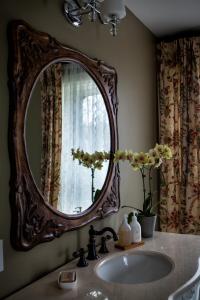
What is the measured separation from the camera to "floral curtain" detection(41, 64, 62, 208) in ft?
4.72

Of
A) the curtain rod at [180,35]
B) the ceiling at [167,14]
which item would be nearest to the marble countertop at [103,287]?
the ceiling at [167,14]

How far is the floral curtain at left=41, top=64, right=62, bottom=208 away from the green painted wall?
209mm

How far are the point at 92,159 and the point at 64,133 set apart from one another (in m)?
0.28

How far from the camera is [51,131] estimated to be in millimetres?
1483

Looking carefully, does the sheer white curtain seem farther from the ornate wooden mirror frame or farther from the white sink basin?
the white sink basin

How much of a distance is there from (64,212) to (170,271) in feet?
1.85

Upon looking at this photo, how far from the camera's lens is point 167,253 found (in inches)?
64.7

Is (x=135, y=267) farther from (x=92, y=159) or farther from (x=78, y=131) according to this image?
(x=78, y=131)

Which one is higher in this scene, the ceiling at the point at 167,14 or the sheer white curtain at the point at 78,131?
the ceiling at the point at 167,14

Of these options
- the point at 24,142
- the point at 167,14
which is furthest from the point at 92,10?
the point at 167,14

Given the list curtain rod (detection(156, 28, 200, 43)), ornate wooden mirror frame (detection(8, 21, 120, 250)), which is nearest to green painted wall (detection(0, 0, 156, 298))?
ornate wooden mirror frame (detection(8, 21, 120, 250))

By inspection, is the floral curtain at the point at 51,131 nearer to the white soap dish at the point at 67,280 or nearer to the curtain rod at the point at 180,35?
the white soap dish at the point at 67,280

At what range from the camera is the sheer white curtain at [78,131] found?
158 centimetres

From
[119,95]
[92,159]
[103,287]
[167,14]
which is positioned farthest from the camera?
[167,14]
